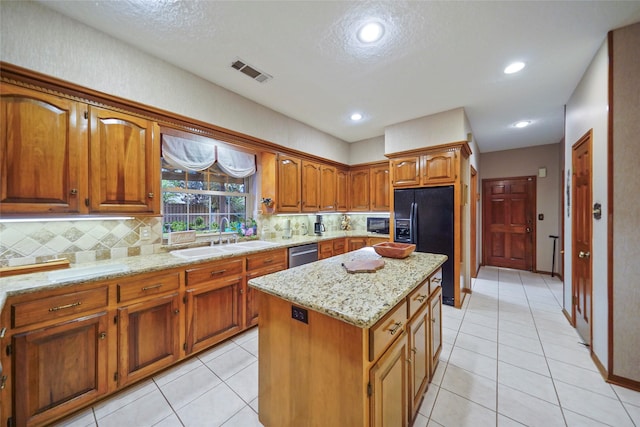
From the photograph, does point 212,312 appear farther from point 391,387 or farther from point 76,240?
point 391,387

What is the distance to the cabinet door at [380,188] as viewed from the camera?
4590mm

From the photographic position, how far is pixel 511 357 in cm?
222

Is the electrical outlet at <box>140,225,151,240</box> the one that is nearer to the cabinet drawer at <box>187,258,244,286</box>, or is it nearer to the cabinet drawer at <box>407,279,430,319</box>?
the cabinet drawer at <box>187,258,244,286</box>

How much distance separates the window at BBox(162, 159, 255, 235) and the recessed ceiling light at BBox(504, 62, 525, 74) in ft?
10.9

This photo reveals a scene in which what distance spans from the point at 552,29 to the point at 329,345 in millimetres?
2884

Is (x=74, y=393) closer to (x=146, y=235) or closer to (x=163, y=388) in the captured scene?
(x=163, y=388)

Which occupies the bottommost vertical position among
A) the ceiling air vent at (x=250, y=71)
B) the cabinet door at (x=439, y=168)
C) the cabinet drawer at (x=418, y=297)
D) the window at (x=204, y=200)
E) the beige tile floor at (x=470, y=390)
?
the beige tile floor at (x=470, y=390)

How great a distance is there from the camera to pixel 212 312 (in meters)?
2.30

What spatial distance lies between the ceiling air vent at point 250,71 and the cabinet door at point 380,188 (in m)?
2.81

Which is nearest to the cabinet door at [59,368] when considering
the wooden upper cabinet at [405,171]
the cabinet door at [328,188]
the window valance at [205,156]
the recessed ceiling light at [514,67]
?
the window valance at [205,156]

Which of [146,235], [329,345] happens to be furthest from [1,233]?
[329,345]

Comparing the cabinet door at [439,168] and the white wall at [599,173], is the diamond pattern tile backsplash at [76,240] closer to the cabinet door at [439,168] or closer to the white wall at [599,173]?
the cabinet door at [439,168]

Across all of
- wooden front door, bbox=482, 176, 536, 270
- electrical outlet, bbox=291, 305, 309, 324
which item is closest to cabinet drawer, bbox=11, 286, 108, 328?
electrical outlet, bbox=291, 305, 309, 324

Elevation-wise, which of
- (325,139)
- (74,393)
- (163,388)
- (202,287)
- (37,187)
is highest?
(325,139)
